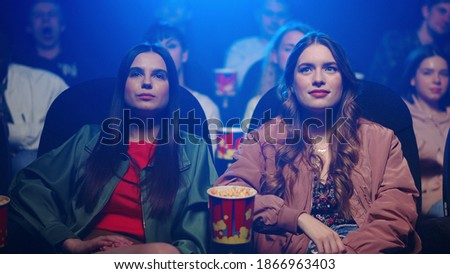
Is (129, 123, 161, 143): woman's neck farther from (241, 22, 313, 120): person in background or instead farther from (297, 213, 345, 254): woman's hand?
(297, 213, 345, 254): woman's hand

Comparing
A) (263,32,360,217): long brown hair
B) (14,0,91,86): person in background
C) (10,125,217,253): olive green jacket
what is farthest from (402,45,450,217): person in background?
(14,0,91,86): person in background

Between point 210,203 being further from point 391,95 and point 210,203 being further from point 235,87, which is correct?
point 391,95

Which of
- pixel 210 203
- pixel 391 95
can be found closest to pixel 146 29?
pixel 210 203

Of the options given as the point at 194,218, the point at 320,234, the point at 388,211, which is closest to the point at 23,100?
the point at 194,218

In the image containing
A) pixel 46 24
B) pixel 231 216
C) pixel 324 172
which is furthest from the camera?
pixel 46 24

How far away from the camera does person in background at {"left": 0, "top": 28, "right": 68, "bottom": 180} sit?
8.46 feet

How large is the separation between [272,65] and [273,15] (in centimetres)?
23

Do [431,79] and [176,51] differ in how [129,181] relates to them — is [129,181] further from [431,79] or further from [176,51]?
[431,79]

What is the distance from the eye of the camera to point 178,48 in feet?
8.36

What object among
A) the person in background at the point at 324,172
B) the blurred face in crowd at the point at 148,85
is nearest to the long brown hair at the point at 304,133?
the person in background at the point at 324,172

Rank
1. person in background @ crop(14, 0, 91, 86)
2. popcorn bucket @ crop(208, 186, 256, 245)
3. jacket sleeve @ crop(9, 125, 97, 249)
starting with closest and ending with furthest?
popcorn bucket @ crop(208, 186, 256, 245) < jacket sleeve @ crop(9, 125, 97, 249) < person in background @ crop(14, 0, 91, 86)

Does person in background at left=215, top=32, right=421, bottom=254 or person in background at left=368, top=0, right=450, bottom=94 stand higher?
person in background at left=368, top=0, right=450, bottom=94

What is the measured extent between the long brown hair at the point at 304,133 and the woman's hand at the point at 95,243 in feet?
2.26

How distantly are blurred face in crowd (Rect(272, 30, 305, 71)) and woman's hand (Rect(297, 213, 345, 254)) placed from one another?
692mm
